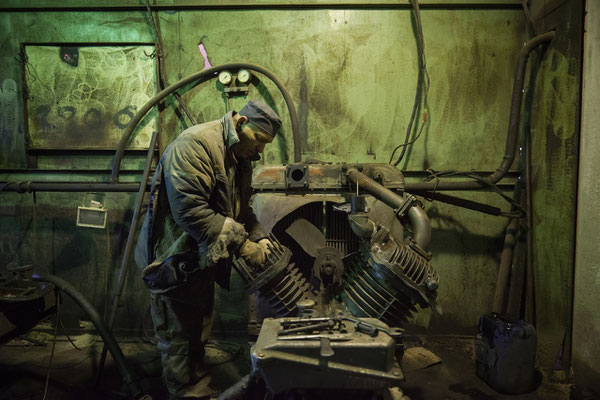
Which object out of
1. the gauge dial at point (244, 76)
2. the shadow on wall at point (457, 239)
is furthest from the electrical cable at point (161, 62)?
the shadow on wall at point (457, 239)

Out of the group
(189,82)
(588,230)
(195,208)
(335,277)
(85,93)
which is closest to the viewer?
(195,208)

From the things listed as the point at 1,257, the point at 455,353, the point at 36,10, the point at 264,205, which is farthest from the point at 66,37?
the point at 455,353

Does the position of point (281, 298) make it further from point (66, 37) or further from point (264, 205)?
point (66, 37)

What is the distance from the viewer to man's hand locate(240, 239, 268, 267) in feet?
6.08

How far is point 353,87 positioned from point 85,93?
7.66 feet

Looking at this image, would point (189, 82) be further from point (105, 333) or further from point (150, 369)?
point (150, 369)

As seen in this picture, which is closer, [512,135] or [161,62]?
[512,135]

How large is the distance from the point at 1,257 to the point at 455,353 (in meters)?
4.03

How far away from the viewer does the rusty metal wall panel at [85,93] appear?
3059mm

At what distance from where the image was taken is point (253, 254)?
1.86m

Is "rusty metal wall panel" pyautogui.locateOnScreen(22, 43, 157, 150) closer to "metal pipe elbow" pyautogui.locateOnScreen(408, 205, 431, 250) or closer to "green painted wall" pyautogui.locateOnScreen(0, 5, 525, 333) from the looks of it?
"green painted wall" pyautogui.locateOnScreen(0, 5, 525, 333)

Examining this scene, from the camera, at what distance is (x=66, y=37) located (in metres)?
3.05

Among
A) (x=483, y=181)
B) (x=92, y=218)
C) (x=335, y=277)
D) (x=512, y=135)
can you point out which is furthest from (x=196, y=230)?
(x=512, y=135)

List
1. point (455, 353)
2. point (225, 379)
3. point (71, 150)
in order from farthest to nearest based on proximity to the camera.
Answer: point (71, 150) → point (455, 353) → point (225, 379)
